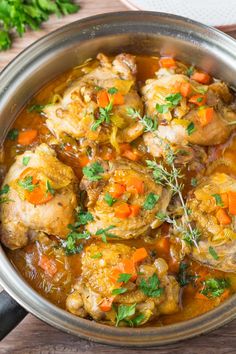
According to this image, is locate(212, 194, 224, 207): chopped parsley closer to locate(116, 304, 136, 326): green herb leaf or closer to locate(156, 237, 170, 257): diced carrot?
locate(156, 237, 170, 257): diced carrot

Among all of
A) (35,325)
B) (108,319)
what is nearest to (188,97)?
(108,319)

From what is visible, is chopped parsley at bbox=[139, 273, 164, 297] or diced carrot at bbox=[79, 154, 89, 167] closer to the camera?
chopped parsley at bbox=[139, 273, 164, 297]

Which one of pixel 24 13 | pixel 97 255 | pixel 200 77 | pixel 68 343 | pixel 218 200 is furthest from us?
pixel 24 13

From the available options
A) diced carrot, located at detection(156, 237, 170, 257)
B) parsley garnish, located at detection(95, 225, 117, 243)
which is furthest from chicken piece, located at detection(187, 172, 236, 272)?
parsley garnish, located at detection(95, 225, 117, 243)

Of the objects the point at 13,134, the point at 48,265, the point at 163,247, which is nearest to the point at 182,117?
the point at 163,247

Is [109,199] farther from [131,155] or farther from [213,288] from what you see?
[213,288]

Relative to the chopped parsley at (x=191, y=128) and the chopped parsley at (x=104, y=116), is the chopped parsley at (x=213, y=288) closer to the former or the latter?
the chopped parsley at (x=191, y=128)

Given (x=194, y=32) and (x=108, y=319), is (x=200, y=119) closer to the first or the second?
(x=194, y=32)

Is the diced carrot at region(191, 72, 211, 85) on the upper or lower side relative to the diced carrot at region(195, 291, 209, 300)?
upper
